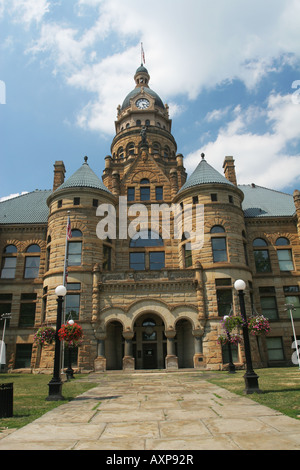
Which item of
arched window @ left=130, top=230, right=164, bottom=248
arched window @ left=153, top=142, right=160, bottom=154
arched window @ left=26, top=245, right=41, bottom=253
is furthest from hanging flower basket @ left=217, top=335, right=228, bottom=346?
arched window @ left=153, top=142, right=160, bottom=154

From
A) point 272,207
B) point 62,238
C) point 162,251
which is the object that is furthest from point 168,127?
point 62,238

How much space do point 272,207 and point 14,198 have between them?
2953 centimetres

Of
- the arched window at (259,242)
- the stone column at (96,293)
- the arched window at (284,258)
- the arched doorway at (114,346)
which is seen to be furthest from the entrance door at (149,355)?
the arched window at (284,258)

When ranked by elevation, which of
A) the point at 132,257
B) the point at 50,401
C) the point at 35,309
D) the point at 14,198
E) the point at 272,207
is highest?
the point at 14,198

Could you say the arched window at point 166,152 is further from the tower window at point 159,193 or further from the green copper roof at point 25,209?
the green copper roof at point 25,209

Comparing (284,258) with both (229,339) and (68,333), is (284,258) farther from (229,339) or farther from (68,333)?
(68,333)

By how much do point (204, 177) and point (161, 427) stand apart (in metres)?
26.7

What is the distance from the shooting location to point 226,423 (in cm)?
748

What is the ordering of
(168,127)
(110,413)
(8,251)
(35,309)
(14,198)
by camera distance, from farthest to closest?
(168,127)
(14,198)
(8,251)
(35,309)
(110,413)

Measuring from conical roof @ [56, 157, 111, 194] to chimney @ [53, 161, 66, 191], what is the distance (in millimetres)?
3646

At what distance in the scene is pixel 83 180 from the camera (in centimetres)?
3144

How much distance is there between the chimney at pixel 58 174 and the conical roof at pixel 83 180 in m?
3.65

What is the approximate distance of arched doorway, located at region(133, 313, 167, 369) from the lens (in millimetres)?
28578

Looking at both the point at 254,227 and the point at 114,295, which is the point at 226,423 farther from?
the point at 254,227
